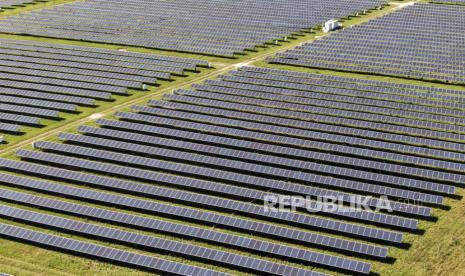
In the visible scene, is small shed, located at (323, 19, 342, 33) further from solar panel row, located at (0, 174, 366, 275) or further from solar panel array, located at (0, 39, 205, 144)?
solar panel row, located at (0, 174, 366, 275)

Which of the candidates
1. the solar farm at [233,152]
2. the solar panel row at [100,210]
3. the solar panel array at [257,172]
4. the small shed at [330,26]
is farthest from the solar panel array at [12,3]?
the solar panel row at [100,210]

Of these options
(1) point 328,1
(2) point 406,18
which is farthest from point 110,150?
(1) point 328,1

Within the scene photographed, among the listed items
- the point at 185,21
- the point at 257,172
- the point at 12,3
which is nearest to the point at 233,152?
the point at 257,172

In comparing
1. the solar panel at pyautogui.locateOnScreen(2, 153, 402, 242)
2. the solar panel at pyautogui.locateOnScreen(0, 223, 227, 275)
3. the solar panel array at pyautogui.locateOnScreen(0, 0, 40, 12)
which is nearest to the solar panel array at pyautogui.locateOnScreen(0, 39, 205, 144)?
the solar panel at pyautogui.locateOnScreen(0, 223, 227, 275)

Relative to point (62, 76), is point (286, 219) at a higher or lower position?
lower

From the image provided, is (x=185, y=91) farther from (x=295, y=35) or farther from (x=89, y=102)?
(x=295, y=35)

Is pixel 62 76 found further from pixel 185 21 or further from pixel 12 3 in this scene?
pixel 12 3
